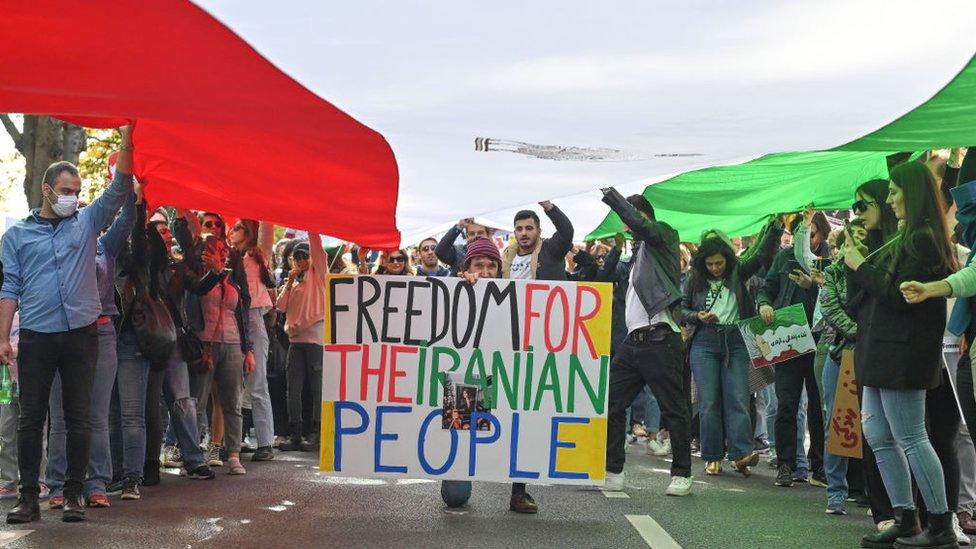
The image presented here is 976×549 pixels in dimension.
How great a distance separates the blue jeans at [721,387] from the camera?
38.5ft

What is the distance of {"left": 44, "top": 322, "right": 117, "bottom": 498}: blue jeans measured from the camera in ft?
29.2

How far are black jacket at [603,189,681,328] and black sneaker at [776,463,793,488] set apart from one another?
1.68 meters

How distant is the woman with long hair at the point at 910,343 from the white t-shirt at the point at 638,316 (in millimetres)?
2862

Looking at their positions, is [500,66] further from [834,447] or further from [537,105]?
[834,447]

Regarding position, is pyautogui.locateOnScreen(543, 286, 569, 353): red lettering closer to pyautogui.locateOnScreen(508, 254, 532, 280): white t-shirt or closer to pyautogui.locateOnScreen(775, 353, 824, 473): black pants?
pyautogui.locateOnScreen(508, 254, 532, 280): white t-shirt

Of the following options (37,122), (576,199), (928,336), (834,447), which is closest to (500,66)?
(928,336)

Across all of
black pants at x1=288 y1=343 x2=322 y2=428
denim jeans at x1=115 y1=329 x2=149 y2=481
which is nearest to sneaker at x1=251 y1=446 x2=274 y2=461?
black pants at x1=288 y1=343 x2=322 y2=428

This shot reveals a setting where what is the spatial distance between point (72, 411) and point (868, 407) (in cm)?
459

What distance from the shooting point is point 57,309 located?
8.18 m

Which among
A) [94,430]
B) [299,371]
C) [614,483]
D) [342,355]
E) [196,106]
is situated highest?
[196,106]

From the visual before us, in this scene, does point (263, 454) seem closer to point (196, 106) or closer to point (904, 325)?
point (196, 106)

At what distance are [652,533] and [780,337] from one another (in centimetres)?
381

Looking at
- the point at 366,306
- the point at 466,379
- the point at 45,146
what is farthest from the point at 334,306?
the point at 45,146

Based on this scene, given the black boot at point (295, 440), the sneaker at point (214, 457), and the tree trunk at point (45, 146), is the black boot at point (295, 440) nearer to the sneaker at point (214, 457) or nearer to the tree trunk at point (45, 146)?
the sneaker at point (214, 457)
